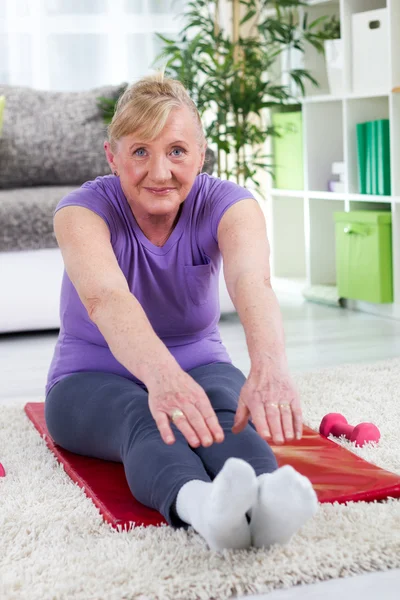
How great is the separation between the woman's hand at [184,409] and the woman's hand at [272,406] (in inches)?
3.2

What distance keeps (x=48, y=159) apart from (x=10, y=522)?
2.71 m

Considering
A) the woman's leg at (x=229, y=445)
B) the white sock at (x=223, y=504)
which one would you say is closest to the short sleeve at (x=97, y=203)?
the woman's leg at (x=229, y=445)

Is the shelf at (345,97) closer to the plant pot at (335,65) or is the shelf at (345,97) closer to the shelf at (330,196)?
the plant pot at (335,65)

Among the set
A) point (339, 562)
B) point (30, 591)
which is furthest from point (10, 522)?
point (339, 562)

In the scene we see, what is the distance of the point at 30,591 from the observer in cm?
125

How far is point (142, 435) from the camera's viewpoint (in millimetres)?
1535

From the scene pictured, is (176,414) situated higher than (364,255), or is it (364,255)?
(364,255)

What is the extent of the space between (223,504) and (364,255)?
2633 mm

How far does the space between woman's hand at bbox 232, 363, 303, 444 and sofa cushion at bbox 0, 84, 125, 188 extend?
2.72 m

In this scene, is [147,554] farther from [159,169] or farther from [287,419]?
[159,169]

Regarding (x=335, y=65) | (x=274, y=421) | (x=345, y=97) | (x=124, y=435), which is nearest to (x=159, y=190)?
(x=124, y=435)

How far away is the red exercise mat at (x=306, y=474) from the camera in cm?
154

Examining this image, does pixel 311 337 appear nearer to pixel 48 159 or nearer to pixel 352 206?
pixel 352 206

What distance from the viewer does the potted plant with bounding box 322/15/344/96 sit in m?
3.84
